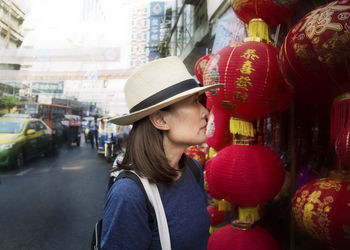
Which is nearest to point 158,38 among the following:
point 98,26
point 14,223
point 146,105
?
point 98,26

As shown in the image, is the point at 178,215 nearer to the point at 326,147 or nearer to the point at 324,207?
the point at 324,207

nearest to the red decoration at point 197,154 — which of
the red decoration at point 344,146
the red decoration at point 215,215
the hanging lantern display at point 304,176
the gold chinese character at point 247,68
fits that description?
the red decoration at point 215,215

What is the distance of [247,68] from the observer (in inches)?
57.4

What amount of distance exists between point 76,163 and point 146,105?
363 cm

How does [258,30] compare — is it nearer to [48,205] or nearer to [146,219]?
[146,219]

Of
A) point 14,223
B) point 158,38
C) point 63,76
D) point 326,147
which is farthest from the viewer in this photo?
point 158,38

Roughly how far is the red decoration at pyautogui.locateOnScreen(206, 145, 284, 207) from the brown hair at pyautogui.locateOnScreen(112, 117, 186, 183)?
0.60 m

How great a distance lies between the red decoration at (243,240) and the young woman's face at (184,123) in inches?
37.1

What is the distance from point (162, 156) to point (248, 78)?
0.71 meters

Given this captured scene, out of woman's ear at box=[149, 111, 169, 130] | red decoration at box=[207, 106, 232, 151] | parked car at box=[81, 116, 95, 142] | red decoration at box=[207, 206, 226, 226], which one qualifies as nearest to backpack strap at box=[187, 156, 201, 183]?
woman's ear at box=[149, 111, 169, 130]

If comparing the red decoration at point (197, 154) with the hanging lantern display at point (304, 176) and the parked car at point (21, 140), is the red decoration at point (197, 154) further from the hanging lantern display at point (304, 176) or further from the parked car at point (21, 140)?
the parked car at point (21, 140)

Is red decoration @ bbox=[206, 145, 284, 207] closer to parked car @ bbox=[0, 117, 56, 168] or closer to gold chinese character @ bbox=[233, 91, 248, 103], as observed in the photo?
gold chinese character @ bbox=[233, 91, 248, 103]

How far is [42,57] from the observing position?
372 centimetres

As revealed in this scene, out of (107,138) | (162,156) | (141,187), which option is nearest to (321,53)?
(162,156)
